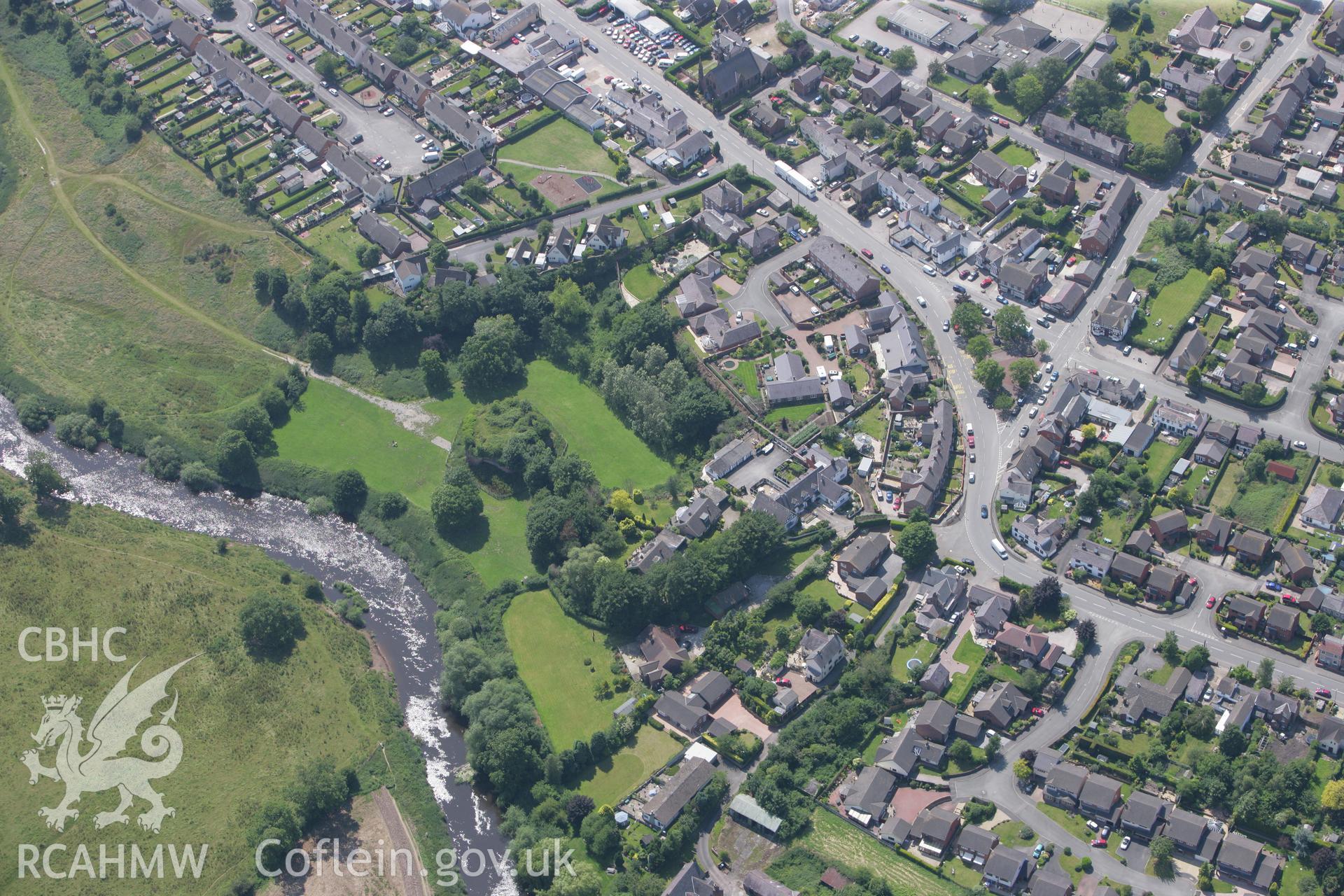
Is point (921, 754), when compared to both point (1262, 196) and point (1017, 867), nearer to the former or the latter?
point (1017, 867)

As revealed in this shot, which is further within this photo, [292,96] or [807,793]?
[292,96]

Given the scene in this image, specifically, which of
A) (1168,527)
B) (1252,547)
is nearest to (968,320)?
(1168,527)

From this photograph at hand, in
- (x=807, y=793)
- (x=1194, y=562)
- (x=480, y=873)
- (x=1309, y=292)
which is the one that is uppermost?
(x=1309, y=292)

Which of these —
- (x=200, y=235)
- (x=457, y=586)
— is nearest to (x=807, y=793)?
(x=457, y=586)

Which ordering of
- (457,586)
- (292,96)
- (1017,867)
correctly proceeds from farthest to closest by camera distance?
1. (292,96)
2. (457,586)
3. (1017,867)

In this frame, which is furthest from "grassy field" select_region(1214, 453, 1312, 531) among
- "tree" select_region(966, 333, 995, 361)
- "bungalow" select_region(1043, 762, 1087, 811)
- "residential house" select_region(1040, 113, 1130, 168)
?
"residential house" select_region(1040, 113, 1130, 168)

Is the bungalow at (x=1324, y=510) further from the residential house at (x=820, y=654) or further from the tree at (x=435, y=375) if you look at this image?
the tree at (x=435, y=375)

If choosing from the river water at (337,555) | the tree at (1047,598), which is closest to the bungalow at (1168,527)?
the tree at (1047,598)
